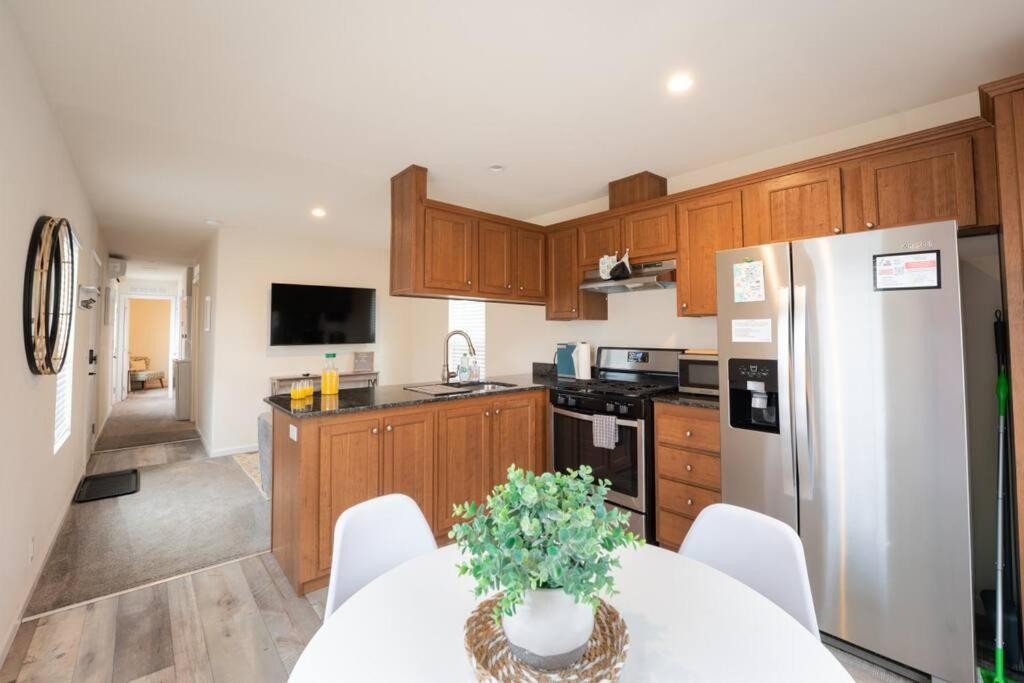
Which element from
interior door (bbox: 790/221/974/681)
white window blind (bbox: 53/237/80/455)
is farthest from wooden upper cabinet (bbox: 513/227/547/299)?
white window blind (bbox: 53/237/80/455)

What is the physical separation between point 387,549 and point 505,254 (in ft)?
8.68

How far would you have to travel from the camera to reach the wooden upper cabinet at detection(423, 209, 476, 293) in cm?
314

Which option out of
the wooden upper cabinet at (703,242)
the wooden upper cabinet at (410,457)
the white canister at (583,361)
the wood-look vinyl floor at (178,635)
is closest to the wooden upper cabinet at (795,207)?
the wooden upper cabinet at (703,242)

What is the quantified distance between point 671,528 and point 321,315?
4695 millimetres

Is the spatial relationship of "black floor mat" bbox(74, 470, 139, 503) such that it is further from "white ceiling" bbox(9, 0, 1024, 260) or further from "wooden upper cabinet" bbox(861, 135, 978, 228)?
"wooden upper cabinet" bbox(861, 135, 978, 228)

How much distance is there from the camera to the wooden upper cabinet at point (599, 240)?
132 inches

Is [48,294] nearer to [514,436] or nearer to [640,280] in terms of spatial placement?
[514,436]

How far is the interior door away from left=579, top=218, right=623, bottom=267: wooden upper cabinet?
1449mm

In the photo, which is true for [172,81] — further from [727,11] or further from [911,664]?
[911,664]

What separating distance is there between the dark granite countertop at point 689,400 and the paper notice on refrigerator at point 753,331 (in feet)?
1.45

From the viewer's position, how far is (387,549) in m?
1.37

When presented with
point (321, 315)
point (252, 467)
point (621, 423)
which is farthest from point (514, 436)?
point (321, 315)

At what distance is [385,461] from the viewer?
2562 millimetres

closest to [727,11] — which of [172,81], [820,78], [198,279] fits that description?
[820,78]
